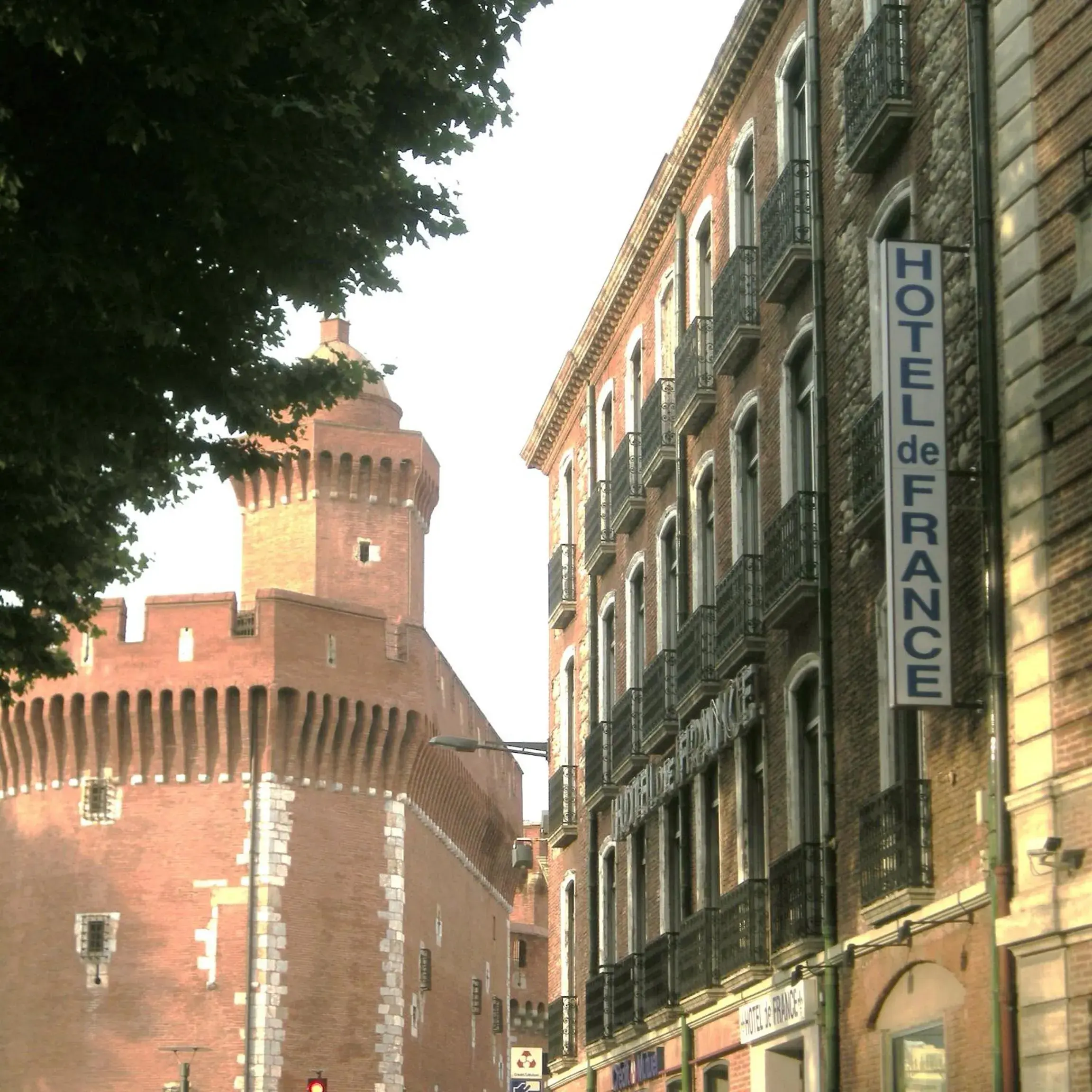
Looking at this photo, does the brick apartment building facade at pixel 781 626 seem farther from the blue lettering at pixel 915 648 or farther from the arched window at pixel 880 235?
the blue lettering at pixel 915 648

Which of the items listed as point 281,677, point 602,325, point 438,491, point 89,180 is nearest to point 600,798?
point 602,325

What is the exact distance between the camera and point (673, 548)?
28.4m

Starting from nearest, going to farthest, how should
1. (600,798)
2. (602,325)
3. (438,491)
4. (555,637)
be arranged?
1. (600,798)
2. (602,325)
3. (555,637)
4. (438,491)

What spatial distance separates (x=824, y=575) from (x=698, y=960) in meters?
5.71

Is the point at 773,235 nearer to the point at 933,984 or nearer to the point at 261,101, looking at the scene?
the point at 933,984

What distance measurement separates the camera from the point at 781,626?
22.4 m

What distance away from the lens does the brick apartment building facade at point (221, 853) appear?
172 ft

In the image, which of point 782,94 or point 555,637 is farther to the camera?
point 555,637

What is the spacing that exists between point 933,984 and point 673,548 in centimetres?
1122

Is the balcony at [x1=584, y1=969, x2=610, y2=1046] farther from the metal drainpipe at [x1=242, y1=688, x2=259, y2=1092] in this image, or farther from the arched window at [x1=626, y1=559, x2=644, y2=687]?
the metal drainpipe at [x1=242, y1=688, x2=259, y2=1092]

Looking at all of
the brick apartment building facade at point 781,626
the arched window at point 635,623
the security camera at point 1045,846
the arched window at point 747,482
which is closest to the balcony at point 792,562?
the brick apartment building facade at point 781,626

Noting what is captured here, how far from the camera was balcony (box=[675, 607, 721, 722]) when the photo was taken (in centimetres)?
2492

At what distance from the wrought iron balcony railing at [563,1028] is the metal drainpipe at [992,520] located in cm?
1811

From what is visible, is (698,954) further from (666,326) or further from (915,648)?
(915,648)
